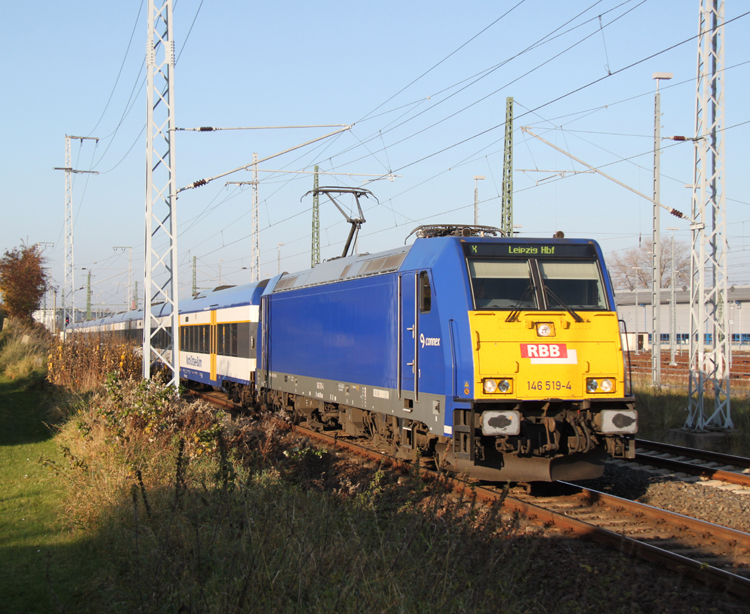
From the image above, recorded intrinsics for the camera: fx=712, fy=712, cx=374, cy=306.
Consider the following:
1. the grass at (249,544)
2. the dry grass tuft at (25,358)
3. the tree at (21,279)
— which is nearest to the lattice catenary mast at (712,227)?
the grass at (249,544)

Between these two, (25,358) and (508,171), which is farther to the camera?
(25,358)

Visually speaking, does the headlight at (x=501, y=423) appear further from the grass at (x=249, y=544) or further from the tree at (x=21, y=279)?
the tree at (x=21, y=279)

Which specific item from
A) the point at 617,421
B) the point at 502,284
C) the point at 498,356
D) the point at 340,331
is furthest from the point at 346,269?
the point at 617,421

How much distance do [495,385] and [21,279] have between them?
36.3 metres

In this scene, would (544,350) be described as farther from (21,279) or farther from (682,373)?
(21,279)

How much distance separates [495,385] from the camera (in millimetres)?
8516

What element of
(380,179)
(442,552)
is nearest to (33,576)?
(442,552)

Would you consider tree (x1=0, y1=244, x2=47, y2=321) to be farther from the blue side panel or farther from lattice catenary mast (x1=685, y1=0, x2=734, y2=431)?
lattice catenary mast (x1=685, y1=0, x2=734, y2=431)

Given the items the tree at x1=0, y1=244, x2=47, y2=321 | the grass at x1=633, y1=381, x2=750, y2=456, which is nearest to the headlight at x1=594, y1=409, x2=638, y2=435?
the grass at x1=633, y1=381, x2=750, y2=456

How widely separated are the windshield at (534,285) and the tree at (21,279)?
35.4m

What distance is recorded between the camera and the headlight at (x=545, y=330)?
8797 millimetres

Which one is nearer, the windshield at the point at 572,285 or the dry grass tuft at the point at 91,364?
the windshield at the point at 572,285

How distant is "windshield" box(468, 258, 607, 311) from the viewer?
8992mm

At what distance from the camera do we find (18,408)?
17.3m
